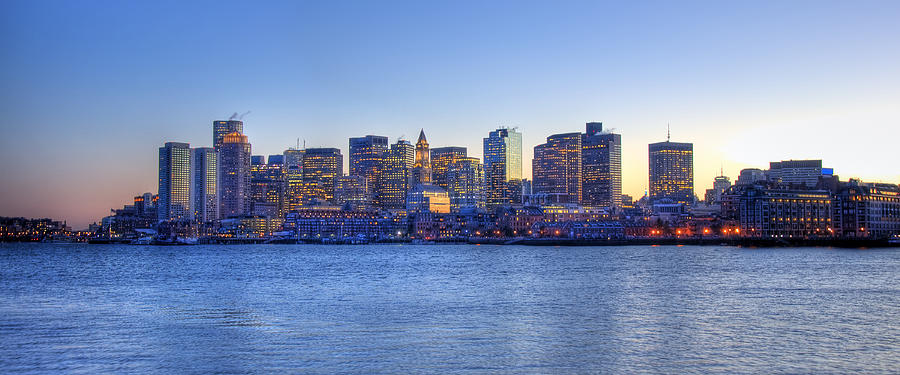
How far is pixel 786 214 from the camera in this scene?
178000 mm

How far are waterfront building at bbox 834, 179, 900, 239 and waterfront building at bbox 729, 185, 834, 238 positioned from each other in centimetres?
275

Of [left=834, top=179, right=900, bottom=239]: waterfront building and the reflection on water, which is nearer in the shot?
the reflection on water

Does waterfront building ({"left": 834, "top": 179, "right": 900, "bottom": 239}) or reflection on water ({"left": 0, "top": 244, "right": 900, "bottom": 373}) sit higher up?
waterfront building ({"left": 834, "top": 179, "right": 900, "bottom": 239})

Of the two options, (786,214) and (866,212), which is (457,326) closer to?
(786,214)

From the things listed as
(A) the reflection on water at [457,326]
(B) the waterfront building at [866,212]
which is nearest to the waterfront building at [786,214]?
(B) the waterfront building at [866,212]

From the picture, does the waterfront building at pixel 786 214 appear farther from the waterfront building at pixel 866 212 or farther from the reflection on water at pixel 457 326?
the reflection on water at pixel 457 326

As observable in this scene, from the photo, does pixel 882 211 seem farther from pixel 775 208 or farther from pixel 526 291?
pixel 526 291

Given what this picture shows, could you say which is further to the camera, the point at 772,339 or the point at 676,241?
the point at 676,241

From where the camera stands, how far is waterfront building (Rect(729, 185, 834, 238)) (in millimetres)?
176000

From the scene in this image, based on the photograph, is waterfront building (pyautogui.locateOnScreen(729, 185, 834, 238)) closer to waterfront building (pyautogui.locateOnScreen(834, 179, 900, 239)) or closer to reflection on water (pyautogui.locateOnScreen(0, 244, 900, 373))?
waterfront building (pyautogui.locateOnScreen(834, 179, 900, 239))

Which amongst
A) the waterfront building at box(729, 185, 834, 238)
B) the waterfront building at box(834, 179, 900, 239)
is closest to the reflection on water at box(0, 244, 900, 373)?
the waterfront building at box(729, 185, 834, 238)

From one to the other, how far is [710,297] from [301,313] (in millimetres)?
26211

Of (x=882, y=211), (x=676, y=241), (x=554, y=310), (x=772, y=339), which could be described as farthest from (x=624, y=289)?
(x=882, y=211)

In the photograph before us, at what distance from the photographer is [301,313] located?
1650 inches
